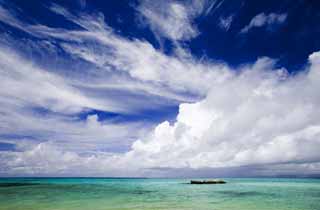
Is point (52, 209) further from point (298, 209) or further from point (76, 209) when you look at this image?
point (298, 209)

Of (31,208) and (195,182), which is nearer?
(31,208)

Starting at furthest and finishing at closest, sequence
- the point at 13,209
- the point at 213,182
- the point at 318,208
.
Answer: the point at 213,182
the point at 318,208
the point at 13,209

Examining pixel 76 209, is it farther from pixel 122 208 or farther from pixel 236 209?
pixel 236 209

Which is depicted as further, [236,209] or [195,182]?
[195,182]

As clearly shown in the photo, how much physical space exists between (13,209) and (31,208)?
1.42 m

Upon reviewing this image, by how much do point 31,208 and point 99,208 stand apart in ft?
19.0

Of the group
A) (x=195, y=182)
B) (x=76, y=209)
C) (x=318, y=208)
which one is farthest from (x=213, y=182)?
(x=76, y=209)

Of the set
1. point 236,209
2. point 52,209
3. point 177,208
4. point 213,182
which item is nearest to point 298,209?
point 236,209

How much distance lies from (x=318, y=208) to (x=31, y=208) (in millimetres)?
25704

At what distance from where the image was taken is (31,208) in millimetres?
21094

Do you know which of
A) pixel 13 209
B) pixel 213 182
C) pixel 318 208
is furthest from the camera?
pixel 213 182

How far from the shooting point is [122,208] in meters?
22.0

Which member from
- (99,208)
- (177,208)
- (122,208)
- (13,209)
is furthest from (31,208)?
(177,208)

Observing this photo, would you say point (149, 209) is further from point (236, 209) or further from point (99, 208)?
point (236, 209)
